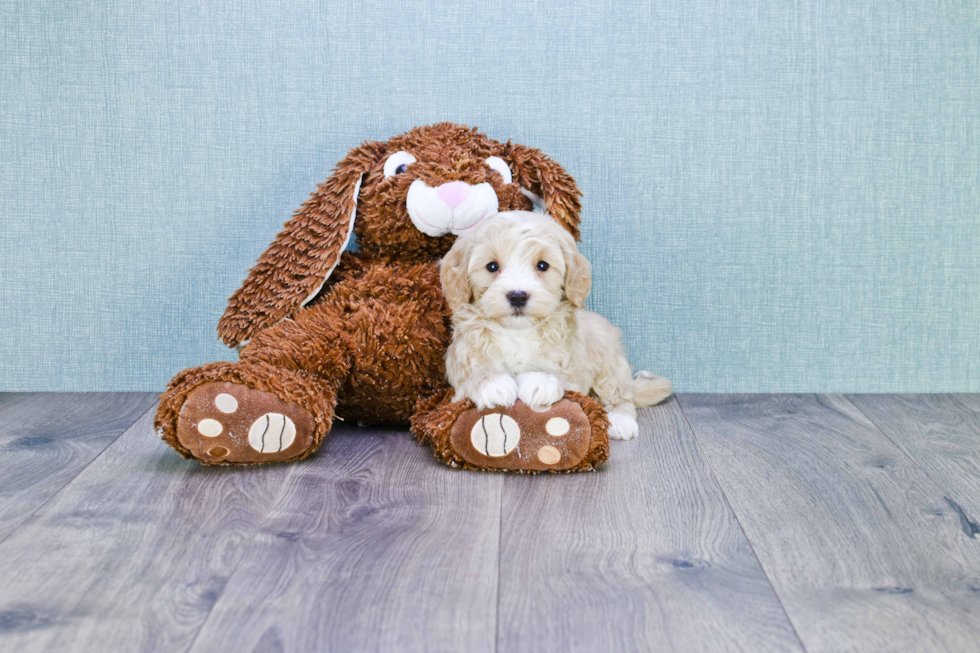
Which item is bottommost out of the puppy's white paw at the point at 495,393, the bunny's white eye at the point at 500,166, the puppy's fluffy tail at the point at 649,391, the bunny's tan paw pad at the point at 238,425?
the puppy's fluffy tail at the point at 649,391

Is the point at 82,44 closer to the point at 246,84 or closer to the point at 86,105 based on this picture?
the point at 86,105

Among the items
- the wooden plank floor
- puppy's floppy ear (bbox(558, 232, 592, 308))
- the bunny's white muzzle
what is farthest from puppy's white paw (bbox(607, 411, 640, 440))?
the bunny's white muzzle

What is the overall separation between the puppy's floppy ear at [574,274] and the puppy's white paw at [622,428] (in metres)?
0.29

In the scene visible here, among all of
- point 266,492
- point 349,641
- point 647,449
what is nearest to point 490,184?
point 647,449

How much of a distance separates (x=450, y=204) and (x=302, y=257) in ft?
0.99

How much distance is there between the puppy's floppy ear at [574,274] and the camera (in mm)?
1423

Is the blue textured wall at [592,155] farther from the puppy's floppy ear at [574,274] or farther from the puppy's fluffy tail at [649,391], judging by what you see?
the puppy's floppy ear at [574,274]

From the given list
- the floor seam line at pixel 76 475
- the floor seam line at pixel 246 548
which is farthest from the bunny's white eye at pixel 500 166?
the floor seam line at pixel 76 475

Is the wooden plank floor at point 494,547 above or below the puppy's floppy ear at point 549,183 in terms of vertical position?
below

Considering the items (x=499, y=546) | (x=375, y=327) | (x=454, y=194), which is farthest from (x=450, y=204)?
(x=499, y=546)

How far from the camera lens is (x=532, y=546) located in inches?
43.9

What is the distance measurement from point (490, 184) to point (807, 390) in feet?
2.91

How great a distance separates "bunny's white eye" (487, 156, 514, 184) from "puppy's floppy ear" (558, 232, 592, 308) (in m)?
0.26

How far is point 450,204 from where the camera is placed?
5.10 feet
